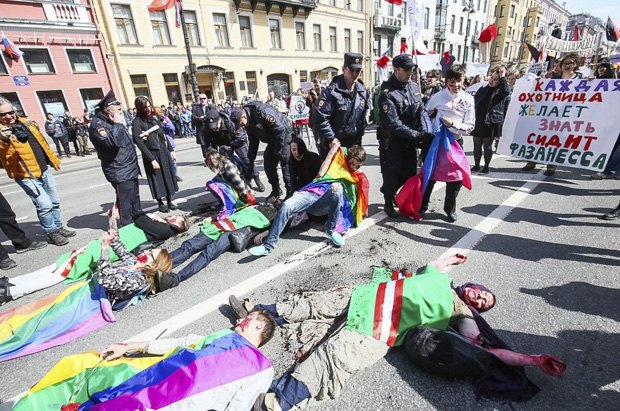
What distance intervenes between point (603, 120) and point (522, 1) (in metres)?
61.7

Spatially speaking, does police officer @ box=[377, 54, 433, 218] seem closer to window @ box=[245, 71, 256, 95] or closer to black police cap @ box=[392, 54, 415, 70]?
black police cap @ box=[392, 54, 415, 70]

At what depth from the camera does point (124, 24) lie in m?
17.0

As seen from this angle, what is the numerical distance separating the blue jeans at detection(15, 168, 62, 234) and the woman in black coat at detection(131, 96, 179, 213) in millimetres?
1224

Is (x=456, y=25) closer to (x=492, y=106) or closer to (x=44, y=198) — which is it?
(x=492, y=106)

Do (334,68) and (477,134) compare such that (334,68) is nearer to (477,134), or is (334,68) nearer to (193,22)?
(193,22)

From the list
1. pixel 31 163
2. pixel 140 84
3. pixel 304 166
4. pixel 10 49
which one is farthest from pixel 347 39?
pixel 31 163

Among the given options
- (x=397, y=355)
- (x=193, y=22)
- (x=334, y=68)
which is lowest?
(x=397, y=355)

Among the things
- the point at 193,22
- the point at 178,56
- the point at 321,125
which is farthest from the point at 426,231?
the point at 193,22

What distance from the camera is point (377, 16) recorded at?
30453 millimetres

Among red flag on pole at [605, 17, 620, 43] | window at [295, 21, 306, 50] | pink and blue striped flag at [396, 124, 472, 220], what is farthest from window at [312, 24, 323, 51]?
pink and blue striped flag at [396, 124, 472, 220]

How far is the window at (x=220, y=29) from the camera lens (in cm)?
2039

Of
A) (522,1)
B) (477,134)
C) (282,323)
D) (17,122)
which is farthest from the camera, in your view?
(522,1)

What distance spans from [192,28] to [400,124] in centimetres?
2073

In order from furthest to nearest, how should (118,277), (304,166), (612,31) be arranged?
(612,31), (304,166), (118,277)
